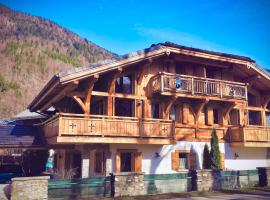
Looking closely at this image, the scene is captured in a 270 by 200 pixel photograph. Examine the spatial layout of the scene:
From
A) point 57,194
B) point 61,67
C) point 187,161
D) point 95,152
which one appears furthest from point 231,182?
point 61,67

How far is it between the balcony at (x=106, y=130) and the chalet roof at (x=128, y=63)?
5.87 feet

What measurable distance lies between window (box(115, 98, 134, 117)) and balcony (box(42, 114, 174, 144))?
4.83 feet

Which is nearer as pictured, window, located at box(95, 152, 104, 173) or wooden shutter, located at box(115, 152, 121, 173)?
wooden shutter, located at box(115, 152, 121, 173)

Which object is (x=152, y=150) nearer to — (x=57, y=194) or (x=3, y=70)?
(x=57, y=194)

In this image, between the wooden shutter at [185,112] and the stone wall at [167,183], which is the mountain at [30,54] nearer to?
the wooden shutter at [185,112]

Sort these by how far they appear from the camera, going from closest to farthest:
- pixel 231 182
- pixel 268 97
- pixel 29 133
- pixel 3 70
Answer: pixel 231 182, pixel 29 133, pixel 268 97, pixel 3 70

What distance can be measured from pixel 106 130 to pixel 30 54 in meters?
105

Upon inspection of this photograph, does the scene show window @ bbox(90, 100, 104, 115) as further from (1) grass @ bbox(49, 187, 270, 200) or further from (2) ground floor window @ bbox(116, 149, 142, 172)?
(1) grass @ bbox(49, 187, 270, 200)

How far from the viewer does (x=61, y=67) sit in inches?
4478

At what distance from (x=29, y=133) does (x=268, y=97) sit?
57.1 feet

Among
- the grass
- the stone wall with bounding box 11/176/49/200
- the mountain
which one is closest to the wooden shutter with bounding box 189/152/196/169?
the grass

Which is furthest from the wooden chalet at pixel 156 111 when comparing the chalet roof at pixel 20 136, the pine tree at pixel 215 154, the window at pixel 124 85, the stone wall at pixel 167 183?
the stone wall at pixel 167 183

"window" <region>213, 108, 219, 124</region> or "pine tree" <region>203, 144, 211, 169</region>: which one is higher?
"window" <region>213, 108, 219, 124</region>

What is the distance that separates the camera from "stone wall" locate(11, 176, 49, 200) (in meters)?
13.2
